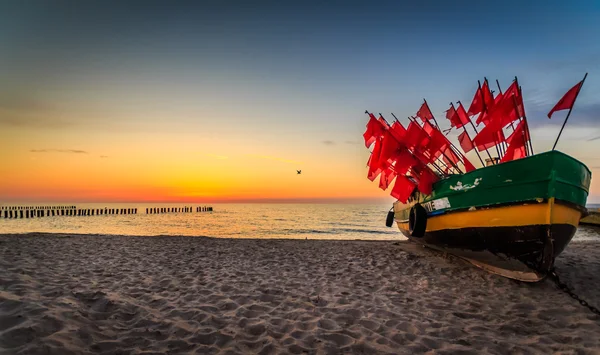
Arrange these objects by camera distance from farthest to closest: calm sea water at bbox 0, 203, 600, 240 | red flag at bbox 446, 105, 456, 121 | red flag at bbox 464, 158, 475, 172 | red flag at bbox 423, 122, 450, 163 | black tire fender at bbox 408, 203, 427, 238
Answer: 1. calm sea water at bbox 0, 203, 600, 240
2. red flag at bbox 446, 105, 456, 121
3. red flag at bbox 464, 158, 475, 172
4. red flag at bbox 423, 122, 450, 163
5. black tire fender at bbox 408, 203, 427, 238

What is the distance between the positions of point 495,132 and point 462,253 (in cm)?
335

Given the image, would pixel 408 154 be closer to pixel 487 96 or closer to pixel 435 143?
pixel 435 143

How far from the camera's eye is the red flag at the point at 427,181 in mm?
9711

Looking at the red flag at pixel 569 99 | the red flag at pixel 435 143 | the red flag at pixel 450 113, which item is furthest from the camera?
the red flag at pixel 450 113

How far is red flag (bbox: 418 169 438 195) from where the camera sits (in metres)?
9.71

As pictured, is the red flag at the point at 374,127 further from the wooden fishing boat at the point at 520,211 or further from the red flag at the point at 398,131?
the wooden fishing boat at the point at 520,211

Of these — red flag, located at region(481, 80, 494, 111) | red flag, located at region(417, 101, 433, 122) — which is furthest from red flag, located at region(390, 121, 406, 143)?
red flag, located at region(481, 80, 494, 111)

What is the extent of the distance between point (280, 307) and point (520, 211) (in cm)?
511

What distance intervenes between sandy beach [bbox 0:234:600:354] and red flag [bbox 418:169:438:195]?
2141 mm

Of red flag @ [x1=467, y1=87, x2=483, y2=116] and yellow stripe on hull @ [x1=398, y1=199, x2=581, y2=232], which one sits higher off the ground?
red flag @ [x1=467, y1=87, x2=483, y2=116]

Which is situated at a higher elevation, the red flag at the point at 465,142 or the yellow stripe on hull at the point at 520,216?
the red flag at the point at 465,142

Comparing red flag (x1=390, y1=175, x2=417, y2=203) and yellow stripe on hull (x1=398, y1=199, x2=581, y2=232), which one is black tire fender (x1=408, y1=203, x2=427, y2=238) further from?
yellow stripe on hull (x1=398, y1=199, x2=581, y2=232)

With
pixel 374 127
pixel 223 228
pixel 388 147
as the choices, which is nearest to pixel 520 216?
pixel 388 147

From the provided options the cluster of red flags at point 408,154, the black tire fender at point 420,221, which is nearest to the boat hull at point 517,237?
the black tire fender at point 420,221
